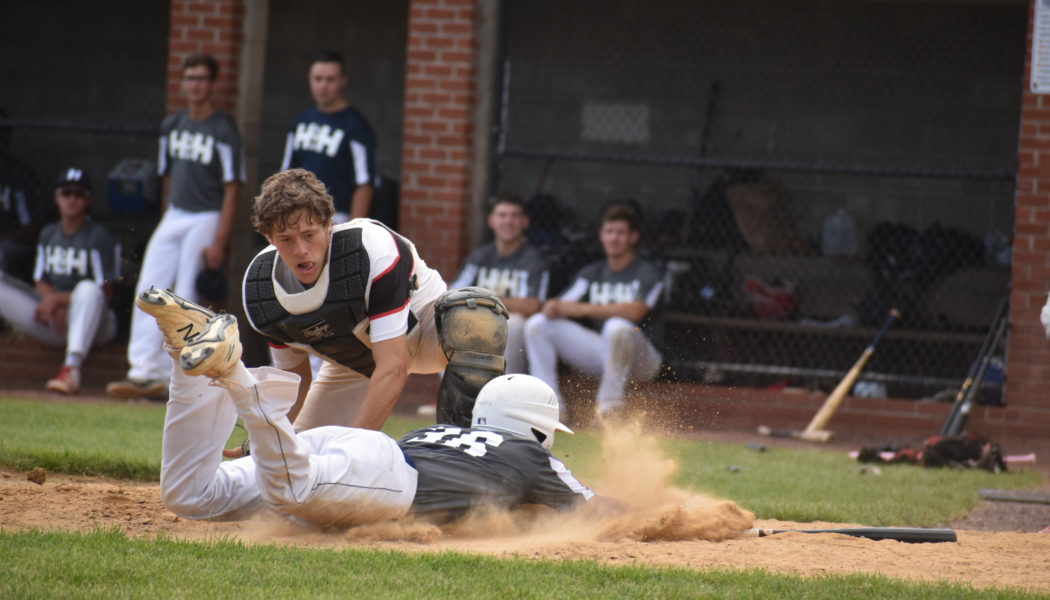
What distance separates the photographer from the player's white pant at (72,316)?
10250mm

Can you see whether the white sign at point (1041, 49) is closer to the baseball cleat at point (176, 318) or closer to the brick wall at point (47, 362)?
the baseball cleat at point (176, 318)

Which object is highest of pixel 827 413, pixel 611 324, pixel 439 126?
pixel 439 126

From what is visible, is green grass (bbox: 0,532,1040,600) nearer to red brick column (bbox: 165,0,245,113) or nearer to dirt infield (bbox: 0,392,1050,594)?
dirt infield (bbox: 0,392,1050,594)

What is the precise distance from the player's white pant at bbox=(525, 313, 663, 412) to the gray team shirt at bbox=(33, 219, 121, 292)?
3.51m

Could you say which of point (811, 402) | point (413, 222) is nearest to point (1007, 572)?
point (811, 402)

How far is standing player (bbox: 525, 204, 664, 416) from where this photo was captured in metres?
9.70

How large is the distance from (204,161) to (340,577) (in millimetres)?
6593

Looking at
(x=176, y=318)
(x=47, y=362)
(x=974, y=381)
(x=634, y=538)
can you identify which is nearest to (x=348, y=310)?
(x=176, y=318)

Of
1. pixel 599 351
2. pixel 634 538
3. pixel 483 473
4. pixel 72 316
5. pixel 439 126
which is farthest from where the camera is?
pixel 439 126

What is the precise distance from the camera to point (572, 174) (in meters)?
13.2

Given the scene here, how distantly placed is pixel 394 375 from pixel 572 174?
317 inches

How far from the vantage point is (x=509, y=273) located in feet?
33.0

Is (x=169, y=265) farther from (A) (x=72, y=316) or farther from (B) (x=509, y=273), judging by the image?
(B) (x=509, y=273)

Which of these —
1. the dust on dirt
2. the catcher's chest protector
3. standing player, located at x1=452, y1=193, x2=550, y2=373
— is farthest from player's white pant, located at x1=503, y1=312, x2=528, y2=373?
the catcher's chest protector
